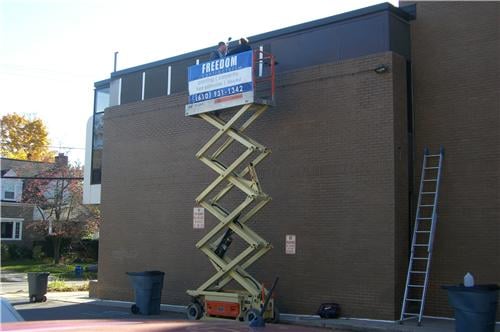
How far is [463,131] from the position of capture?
13.5 meters

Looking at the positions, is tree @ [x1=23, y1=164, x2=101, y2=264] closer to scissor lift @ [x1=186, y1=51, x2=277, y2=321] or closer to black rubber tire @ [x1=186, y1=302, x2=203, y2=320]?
scissor lift @ [x1=186, y1=51, x2=277, y2=321]

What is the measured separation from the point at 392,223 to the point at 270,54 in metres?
5.32

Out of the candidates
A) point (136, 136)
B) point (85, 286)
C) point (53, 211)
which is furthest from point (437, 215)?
point (53, 211)

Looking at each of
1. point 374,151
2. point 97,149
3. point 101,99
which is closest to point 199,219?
point 374,151

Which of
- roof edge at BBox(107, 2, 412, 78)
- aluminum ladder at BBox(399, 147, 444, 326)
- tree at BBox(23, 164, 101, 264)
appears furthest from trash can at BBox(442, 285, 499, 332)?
tree at BBox(23, 164, 101, 264)

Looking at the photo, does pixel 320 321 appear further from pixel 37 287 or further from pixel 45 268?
pixel 45 268

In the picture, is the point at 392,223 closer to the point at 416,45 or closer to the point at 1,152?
the point at 416,45

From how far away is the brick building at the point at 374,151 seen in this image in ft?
43.5

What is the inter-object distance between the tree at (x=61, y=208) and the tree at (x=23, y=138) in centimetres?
2060

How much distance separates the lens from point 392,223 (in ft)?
43.6

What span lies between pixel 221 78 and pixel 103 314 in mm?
7097

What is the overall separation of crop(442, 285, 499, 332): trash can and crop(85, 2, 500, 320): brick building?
228 centimetres

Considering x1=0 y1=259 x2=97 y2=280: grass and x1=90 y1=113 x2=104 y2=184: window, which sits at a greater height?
x1=90 y1=113 x2=104 y2=184: window

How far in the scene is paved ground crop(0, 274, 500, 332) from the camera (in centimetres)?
1236
